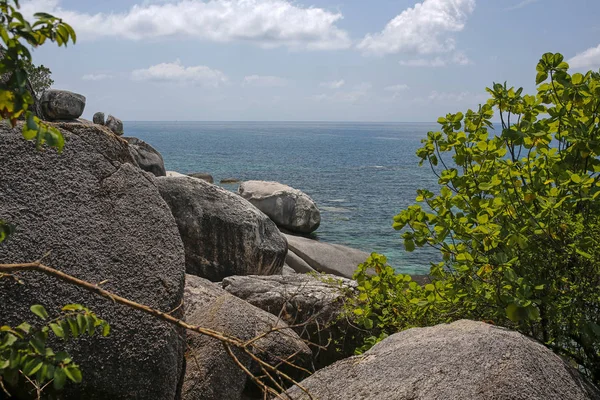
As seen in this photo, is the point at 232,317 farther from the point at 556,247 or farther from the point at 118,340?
the point at 556,247

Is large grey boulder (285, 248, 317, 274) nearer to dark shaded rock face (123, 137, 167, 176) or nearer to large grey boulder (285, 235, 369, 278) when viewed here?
large grey boulder (285, 235, 369, 278)

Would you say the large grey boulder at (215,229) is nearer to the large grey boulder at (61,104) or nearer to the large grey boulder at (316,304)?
the large grey boulder at (316,304)

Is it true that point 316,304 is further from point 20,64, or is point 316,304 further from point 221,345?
point 20,64

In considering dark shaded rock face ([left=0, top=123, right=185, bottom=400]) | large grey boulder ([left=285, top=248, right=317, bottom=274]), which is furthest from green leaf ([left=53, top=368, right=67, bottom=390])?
large grey boulder ([left=285, top=248, right=317, bottom=274])

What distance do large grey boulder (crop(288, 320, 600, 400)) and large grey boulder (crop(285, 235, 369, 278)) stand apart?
569 inches

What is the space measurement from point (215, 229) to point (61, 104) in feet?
41.7

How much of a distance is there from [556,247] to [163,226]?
3.20 metres

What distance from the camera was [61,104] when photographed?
832 inches

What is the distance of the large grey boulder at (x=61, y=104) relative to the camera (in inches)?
831

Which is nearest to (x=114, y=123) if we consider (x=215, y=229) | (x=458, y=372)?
(x=215, y=229)

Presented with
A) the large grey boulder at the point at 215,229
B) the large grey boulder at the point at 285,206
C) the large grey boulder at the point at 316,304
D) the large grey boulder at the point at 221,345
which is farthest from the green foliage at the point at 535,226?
the large grey boulder at the point at 285,206

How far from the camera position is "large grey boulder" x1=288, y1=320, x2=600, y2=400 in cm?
380

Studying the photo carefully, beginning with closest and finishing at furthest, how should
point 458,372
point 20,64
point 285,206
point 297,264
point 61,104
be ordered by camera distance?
point 20,64 → point 458,372 → point 297,264 → point 61,104 → point 285,206

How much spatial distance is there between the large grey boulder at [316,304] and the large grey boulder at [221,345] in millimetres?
528
